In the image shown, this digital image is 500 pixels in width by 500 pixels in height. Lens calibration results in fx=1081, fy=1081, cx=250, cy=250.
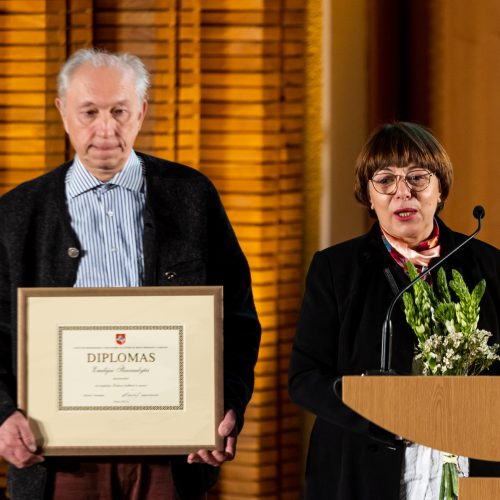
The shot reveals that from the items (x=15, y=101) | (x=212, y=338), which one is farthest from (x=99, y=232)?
(x=15, y=101)

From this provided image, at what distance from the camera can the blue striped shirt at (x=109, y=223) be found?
2.59 m

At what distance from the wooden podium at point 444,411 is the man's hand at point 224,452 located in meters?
0.67

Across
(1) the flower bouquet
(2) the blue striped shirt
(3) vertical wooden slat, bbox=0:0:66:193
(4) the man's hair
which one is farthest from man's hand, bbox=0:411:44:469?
(3) vertical wooden slat, bbox=0:0:66:193

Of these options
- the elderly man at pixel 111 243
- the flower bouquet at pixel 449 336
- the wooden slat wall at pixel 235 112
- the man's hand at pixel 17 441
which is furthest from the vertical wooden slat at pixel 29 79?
the flower bouquet at pixel 449 336

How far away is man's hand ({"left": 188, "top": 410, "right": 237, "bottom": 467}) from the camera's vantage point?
8.30 feet

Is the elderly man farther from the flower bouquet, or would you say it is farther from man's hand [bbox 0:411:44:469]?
the flower bouquet

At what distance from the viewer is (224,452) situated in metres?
2.55

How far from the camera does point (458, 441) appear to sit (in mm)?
1919

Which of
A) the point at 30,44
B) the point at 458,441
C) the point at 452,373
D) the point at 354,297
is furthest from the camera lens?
the point at 30,44

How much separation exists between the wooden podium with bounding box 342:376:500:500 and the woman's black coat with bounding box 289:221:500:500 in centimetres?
45

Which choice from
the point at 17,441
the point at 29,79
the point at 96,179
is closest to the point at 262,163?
the point at 29,79

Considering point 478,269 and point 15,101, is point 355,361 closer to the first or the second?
point 478,269

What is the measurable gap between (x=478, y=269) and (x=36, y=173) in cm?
181

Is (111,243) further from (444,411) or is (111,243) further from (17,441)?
(444,411)
